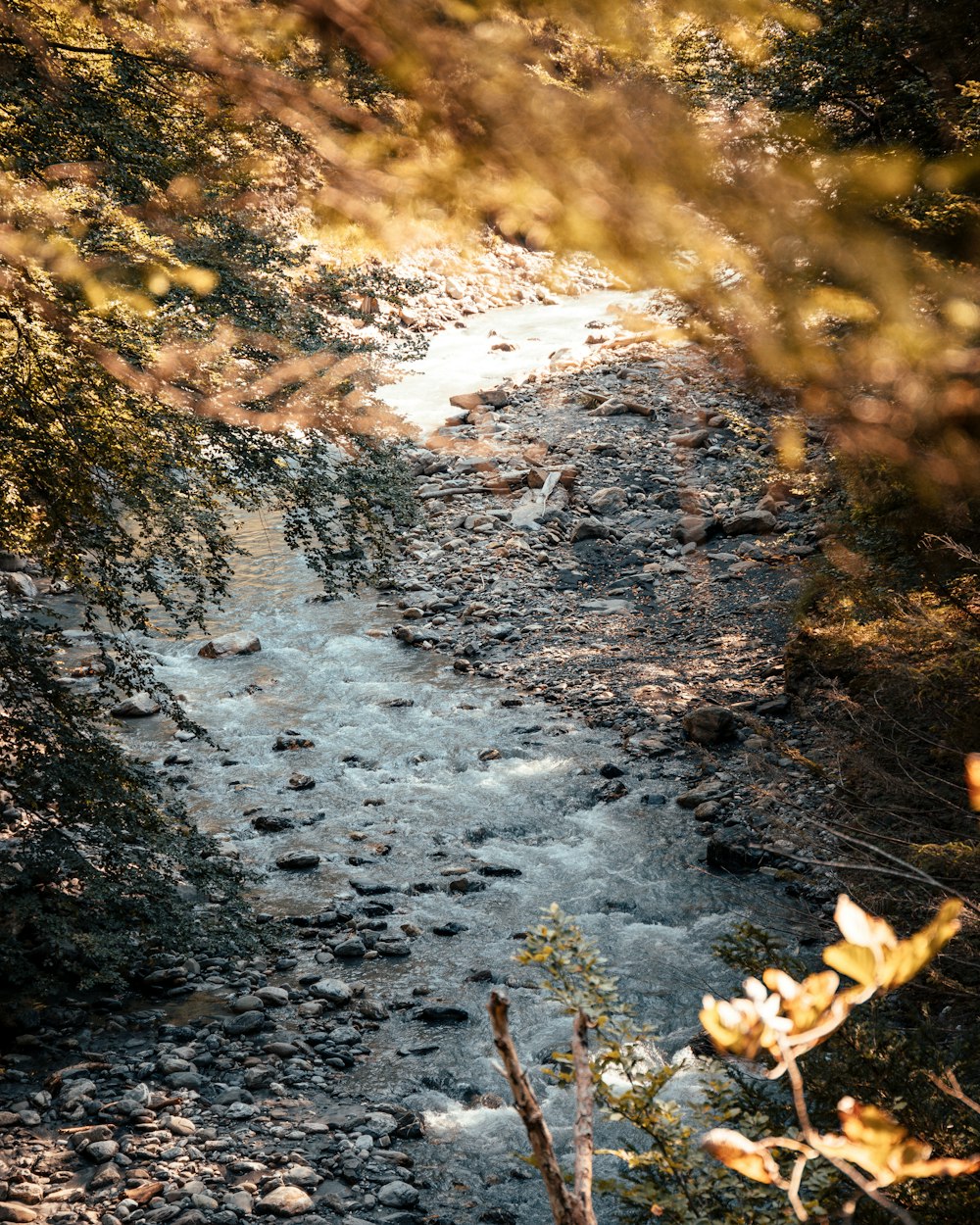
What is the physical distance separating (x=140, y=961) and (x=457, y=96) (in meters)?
5.01

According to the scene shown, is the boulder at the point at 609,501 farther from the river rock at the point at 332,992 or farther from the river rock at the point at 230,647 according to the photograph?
the river rock at the point at 332,992

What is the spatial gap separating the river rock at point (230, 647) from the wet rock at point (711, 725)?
4355 mm

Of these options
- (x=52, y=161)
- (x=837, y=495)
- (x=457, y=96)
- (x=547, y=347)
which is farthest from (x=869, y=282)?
(x=547, y=347)

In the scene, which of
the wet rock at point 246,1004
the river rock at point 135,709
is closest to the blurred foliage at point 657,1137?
the wet rock at point 246,1004

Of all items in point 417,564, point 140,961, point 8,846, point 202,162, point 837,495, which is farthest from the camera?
point 417,564

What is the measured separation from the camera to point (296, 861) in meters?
6.33

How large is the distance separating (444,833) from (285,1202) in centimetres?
331

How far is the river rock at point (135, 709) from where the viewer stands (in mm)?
8539

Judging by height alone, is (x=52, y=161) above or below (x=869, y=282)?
below

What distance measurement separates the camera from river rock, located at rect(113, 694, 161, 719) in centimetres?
854

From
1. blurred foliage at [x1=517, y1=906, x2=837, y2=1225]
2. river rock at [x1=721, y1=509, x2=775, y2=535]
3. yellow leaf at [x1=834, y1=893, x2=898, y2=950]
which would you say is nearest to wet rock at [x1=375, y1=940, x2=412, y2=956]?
blurred foliage at [x1=517, y1=906, x2=837, y2=1225]

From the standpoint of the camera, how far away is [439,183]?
1.24 m

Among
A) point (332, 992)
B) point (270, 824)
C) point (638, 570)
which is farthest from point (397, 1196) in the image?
point (638, 570)

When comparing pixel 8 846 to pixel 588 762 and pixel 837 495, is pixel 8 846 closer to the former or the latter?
pixel 588 762
